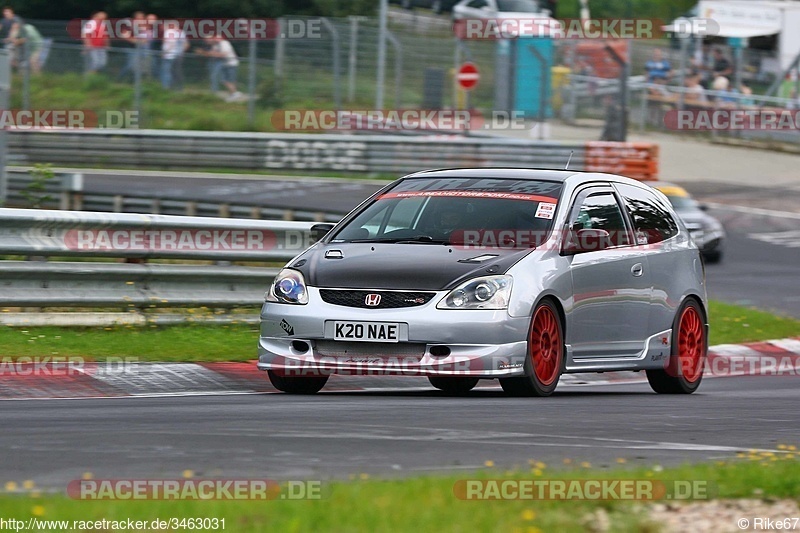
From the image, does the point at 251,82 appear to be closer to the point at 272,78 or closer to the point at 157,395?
the point at 272,78

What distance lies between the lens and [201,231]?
12695 mm

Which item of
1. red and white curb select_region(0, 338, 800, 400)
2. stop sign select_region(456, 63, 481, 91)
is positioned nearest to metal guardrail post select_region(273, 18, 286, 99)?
stop sign select_region(456, 63, 481, 91)

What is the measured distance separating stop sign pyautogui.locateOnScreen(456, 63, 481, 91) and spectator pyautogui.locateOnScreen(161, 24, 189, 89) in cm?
575

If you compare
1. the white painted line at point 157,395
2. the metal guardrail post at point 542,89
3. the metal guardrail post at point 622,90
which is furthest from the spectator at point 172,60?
the white painted line at point 157,395

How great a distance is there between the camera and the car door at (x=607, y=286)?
10164mm

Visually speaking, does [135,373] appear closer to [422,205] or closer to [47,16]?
[422,205]

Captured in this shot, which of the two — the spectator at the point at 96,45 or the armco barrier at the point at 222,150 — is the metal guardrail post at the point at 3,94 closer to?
the spectator at the point at 96,45

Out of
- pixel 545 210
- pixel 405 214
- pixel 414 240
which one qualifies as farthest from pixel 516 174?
pixel 414 240

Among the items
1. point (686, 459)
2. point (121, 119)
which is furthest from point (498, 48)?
point (686, 459)

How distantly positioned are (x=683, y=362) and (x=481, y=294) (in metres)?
2.68

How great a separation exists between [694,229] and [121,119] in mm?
13089

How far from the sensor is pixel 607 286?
10469 mm

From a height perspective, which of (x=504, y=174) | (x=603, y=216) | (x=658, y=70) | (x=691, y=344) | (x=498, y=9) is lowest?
(x=658, y=70)

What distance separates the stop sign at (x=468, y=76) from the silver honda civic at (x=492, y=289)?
20.5 metres
